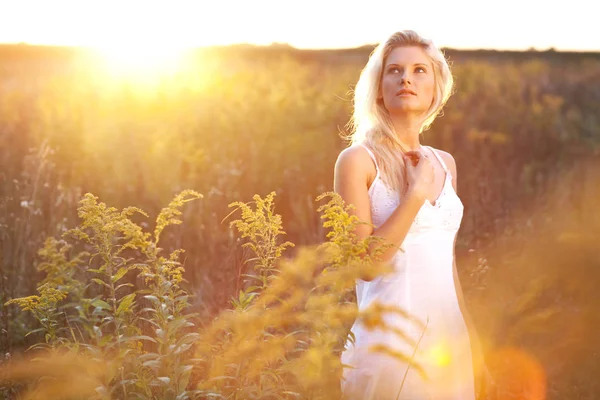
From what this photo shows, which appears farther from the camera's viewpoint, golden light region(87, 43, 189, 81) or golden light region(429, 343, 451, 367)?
golden light region(87, 43, 189, 81)

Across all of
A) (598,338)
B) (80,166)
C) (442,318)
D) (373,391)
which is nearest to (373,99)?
(442,318)

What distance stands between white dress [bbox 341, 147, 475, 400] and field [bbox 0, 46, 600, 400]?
33 centimetres

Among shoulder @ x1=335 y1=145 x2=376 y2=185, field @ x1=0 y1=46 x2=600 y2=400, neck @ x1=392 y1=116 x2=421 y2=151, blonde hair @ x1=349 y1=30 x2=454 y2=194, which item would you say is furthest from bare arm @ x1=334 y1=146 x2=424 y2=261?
field @ x1=0 y1=46 x2=600 y2=400

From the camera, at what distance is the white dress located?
8.95 ft

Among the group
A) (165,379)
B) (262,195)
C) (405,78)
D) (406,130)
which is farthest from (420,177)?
(262,195)

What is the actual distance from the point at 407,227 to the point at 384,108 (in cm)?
70

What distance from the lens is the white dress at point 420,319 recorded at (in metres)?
2.73

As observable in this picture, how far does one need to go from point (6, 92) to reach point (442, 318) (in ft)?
26.3

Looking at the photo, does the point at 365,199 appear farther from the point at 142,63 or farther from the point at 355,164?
the point at 142,63

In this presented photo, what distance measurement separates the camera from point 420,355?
2781mm

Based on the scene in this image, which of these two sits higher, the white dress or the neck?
the neck

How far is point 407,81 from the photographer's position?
10.1 feet

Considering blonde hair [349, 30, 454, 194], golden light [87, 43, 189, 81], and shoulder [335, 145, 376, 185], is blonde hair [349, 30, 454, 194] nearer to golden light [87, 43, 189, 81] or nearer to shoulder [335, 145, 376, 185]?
shoulder [335, 145, 376, 185]

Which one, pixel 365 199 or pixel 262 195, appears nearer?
pixel 365 199
